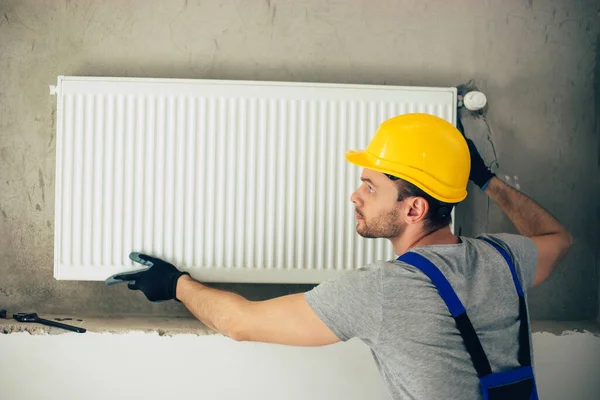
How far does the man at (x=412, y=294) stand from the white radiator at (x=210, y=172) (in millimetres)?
310

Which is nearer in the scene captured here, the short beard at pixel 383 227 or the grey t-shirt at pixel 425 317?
the grey t-shirt at pixel 425 317

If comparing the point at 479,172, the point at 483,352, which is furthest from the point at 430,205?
the point at 479,172

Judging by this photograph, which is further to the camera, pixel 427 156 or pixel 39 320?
pixel 39 320

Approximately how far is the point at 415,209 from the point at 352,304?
0.30m

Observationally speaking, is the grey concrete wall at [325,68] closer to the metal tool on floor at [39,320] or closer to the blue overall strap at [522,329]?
the metal tool on floor at [39,320]

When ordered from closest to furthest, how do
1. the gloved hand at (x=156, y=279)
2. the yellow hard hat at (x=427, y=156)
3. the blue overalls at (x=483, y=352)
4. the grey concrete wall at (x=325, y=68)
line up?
the blue overalls at (x=483, y=352) < the yellow hard hat at (x=427, y=156) < the gloved hand at (x=156, y=279) < the grey concrete wall at (x=325, y=68)

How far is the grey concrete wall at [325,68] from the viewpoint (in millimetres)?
1697

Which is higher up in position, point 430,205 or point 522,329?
point 430,205

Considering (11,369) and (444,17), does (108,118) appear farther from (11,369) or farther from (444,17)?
(444,17)

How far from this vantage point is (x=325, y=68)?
1723 mm

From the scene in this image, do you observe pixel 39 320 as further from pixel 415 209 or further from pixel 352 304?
pixel 415 209

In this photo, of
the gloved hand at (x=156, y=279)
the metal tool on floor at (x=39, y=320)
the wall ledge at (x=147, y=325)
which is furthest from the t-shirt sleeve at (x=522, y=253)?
the metal tool on floor at (x=39, y=320)

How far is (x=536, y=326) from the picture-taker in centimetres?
171

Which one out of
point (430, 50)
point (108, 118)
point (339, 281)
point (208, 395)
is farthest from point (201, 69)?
point (208, 395)
